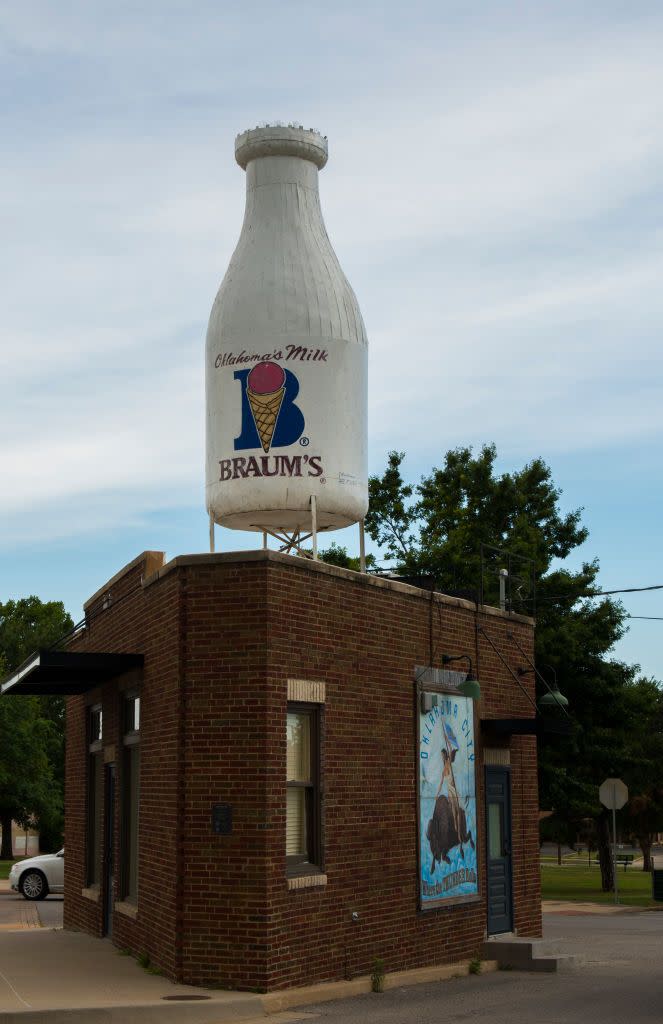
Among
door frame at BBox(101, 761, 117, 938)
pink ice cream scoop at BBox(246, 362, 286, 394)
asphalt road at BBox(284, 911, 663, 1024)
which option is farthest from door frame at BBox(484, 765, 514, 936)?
pink ice cream scoop at BBox(246, 362, 286, 394)

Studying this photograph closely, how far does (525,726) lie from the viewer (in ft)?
63.8

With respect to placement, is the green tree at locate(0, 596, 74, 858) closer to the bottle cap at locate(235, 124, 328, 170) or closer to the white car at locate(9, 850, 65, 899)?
the white car at locate(9, 850, 65, 899)

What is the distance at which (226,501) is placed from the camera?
17.8 meters

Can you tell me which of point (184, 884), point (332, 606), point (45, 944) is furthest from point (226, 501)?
point (45, 944)

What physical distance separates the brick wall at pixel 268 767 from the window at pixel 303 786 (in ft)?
0.54

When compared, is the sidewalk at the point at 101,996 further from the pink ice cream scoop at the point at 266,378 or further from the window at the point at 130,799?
the pink ice cream scoop at the point at 266,378

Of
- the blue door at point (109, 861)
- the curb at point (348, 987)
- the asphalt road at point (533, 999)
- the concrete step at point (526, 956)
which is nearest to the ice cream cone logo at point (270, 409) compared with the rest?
the blue door at point (109, 861)

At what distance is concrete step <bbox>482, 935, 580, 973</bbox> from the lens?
18703 millimetres

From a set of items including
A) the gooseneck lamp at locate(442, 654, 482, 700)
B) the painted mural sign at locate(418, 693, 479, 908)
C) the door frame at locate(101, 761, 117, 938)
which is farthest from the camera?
the door frame at locate(101, 761, 117, 938)

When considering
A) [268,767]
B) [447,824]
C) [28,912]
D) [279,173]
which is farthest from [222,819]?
[28,912]

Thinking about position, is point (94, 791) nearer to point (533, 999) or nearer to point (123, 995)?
point (123, 995)

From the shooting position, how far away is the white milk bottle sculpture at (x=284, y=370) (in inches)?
688

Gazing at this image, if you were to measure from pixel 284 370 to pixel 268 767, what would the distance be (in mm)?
5754

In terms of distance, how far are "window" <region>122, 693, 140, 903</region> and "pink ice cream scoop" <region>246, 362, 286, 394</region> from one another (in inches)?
176
